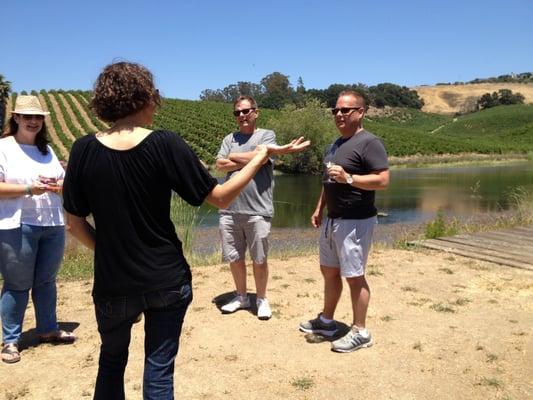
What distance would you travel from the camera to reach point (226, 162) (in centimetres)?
413

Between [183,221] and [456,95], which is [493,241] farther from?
[456,95]

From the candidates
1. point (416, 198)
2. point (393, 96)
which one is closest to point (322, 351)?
point (416, 198)

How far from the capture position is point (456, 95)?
112188 millimetres

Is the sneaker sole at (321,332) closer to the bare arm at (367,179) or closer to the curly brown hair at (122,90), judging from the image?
the bare arm at (367,179)

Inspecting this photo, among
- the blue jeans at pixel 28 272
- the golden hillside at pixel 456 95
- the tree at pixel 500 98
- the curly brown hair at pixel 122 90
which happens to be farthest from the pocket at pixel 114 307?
the golden hillside at pixel 456 95

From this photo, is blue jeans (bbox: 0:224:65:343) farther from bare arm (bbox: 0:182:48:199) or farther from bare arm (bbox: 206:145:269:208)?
bare arm (bbox: 206:145:269:208)

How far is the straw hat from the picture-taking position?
3445 mm

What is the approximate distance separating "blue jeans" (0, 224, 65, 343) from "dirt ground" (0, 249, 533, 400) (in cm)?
23

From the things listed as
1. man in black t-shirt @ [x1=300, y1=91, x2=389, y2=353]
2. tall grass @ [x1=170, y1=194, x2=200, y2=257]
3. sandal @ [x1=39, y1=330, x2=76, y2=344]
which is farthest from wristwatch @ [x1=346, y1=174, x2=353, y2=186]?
tall grass @ [x1=170, y1=194, x2=200, y2=257]

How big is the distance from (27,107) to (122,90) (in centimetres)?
187

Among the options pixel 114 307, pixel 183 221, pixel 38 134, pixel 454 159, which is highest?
pixel 38 134

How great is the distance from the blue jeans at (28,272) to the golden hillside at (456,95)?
109576 mm

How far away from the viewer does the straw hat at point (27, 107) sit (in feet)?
11.3

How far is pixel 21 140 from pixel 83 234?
1.66m
